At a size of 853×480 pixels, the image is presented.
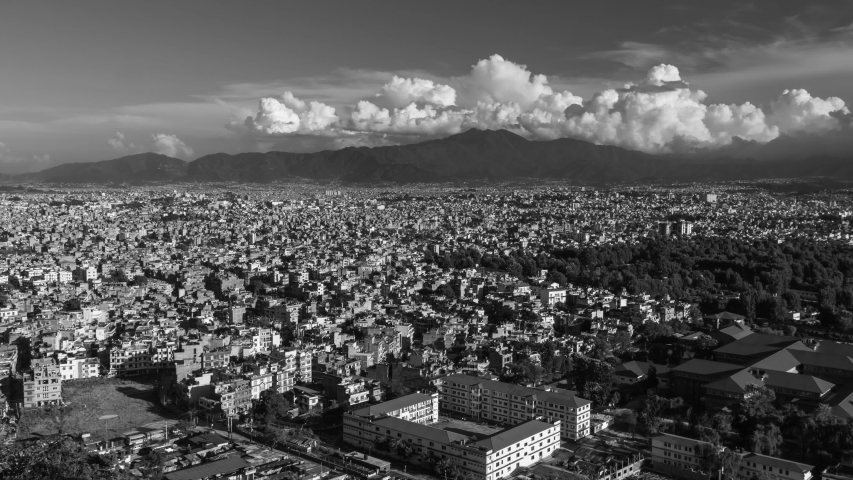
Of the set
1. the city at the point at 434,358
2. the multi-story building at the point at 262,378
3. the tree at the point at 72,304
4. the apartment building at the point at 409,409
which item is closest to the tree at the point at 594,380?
the city at the point at 434,358

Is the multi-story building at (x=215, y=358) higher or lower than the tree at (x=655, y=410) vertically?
higher

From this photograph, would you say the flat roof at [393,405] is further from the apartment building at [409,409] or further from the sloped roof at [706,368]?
the sloped roof at [706,368]

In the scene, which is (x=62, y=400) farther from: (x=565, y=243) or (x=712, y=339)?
(x=565, y=243)

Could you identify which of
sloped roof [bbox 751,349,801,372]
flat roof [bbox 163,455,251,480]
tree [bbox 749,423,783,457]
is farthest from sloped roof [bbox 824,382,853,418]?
flat roof [bbox 163,455,251,480]

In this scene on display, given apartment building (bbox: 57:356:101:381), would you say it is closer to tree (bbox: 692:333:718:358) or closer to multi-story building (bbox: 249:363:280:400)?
multi-story building (bbox: 249:363:280:400)

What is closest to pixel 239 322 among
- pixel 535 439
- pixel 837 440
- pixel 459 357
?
pixel 459 357

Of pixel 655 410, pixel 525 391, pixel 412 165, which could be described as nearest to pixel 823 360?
pixel 655 410
